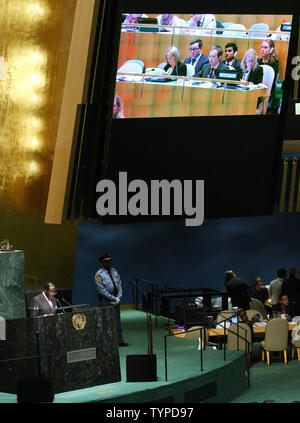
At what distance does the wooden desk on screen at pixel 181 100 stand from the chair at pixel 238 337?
4.18m

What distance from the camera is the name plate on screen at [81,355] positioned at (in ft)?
33.9

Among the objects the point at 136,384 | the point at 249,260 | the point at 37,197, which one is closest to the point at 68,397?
the point at 136,384

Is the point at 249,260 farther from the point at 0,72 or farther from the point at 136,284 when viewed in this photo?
the point at 0,72

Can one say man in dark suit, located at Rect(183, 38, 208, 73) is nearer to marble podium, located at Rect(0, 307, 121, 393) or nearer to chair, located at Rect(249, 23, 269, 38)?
chair, located at Rect(249, 23, 269, 38)

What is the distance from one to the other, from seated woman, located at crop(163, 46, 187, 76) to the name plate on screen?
6312 millimetres

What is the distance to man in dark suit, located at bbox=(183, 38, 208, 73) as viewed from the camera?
1527cm

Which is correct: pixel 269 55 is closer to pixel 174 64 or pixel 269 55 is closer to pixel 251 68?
pixel 251 68

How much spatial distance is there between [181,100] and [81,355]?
21.4ft

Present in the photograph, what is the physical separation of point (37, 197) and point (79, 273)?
343 centimetres

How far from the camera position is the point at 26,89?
50.1 ft

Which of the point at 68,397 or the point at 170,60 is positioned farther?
the point at 170,60

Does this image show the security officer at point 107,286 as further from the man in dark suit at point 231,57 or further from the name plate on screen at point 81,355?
the man in dark suit at point 231,57

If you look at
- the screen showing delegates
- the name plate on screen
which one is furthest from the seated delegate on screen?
the name plate on screen

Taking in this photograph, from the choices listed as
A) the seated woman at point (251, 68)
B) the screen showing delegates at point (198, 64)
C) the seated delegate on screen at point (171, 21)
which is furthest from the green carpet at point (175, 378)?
the seated delegate on screen at point (171, 21)
